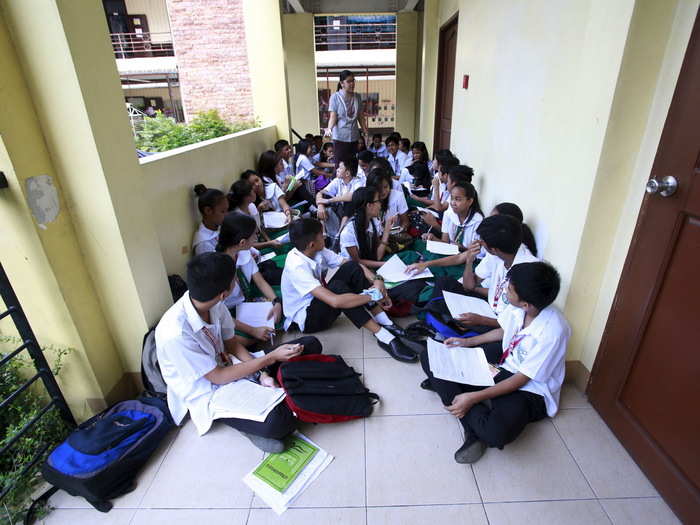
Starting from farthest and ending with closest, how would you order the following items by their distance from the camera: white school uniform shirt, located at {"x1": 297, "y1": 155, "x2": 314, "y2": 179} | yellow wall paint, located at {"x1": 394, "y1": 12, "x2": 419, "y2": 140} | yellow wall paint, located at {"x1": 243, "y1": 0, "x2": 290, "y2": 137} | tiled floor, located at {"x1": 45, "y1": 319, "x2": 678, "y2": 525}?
yellow wall paint, located at {"x1": 394, "y1": 12, "x2": 419, "y2": 140}, yellow wall paint, located at {"x1": 243, "y1": 0, "x2": 290, "y2": 137}, white school uniform shirt, located at {"x1": 297, "y1": 155, "x2": 314, "y2": 179}, tiled floor, located at {"x1": 45, "y1": 319, "x2": 678, "y2": 525}

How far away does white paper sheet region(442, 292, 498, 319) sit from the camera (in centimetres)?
218

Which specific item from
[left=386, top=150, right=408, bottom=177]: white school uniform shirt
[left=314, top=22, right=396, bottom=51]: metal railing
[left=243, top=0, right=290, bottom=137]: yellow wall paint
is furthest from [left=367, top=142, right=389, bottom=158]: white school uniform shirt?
[left=314, top=22, right=396, bottom=51]: metal railing

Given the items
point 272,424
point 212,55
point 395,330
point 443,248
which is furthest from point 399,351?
point 212,55

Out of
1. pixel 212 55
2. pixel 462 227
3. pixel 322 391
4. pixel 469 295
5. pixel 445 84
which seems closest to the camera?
pixel 322 391

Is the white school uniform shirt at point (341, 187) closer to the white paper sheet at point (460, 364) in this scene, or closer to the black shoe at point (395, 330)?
the black shoe at point (395, 330)

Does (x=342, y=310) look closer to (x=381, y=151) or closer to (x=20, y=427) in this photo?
(x=20, y=427)

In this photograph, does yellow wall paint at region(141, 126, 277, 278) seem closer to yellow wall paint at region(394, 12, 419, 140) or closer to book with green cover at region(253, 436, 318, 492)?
book with green cover at region(253, 436, 318, 492)

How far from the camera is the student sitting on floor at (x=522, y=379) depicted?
1.58 metres

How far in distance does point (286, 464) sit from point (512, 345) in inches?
45.0

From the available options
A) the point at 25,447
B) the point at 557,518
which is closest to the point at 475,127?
the point at 557,518

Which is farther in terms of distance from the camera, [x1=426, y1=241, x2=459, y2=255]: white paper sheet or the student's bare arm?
[x1=426, y1=241, x2=459, y2=255]: white paper sheet

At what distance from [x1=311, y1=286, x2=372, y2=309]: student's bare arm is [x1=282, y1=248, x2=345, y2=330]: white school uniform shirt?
0.14 ft

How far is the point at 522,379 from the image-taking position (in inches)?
65.5

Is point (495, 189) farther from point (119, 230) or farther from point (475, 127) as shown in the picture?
point (119, 230)
